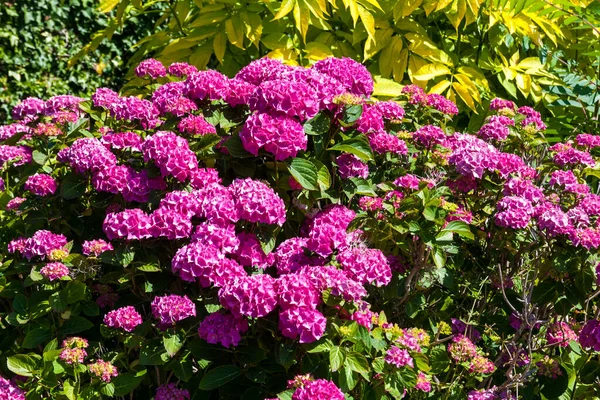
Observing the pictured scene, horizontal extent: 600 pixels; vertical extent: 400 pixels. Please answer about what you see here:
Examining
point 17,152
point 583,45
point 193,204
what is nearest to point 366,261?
point 193,204

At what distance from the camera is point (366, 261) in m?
2.49

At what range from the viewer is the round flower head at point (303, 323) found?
2283 mm

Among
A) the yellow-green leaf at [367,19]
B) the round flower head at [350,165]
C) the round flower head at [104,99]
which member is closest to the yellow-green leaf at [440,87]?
the yellow-green leaf at [367,19]

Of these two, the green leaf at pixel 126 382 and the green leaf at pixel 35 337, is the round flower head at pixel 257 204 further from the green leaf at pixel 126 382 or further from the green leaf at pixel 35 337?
the green leaf at pixel 35 337

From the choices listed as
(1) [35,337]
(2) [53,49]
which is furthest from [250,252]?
(2) [53,49]

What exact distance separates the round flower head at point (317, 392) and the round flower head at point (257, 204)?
1.93ft

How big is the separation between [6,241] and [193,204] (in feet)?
3.66

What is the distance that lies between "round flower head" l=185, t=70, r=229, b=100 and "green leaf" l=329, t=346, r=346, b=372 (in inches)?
43.6

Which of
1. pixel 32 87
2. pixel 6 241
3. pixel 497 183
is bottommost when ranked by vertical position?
pixel 32 87

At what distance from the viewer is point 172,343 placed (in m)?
2.48

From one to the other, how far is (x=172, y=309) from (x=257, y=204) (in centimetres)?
42

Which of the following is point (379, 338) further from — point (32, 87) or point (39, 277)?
point (32, 87)

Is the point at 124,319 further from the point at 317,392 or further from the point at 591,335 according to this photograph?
the point at 591,335

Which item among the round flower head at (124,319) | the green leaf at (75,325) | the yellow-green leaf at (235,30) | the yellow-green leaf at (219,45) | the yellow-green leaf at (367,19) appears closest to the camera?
the round flower head at (124,319)
